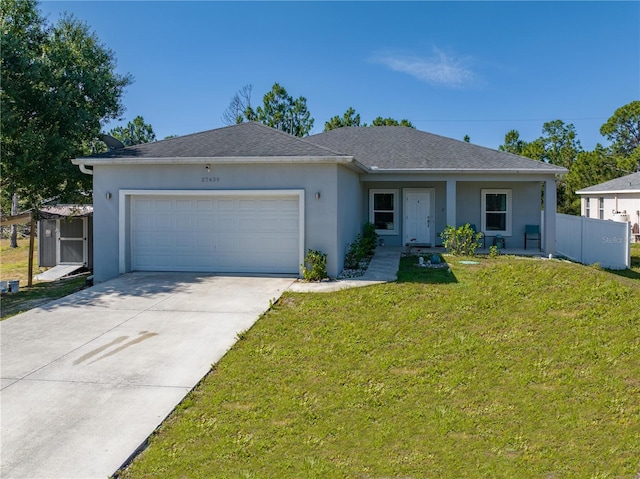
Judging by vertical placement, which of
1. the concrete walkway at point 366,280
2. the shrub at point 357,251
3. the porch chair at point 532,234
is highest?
the porch chair at point 532,234

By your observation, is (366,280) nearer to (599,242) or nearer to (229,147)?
(229,147)

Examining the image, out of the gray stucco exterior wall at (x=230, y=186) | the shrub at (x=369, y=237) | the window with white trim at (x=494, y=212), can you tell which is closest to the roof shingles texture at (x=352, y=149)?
the gray stucco exterior wall at (x=230, y=186)

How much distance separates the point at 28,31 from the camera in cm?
1430

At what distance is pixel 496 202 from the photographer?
55.5 ft

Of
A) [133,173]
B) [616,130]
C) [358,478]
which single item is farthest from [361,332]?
[616,130]

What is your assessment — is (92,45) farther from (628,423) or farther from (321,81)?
(628,423)

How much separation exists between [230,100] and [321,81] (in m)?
10.2

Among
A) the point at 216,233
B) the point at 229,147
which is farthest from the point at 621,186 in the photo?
the point at 216,233

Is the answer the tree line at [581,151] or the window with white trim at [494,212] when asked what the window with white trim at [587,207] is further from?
the window with white trim at [494,212]

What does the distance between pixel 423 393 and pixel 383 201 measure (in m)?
12.4

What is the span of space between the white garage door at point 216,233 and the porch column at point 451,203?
608 cm

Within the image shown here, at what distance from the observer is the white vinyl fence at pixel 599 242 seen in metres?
14.2

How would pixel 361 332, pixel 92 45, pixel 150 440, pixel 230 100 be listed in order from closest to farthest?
1. pixel 150 440
2. pixel 361 332
3. pixel 92 45
4. pixel 230 100

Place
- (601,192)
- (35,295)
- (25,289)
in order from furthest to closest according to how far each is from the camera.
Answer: (601,192) < (25,289) < (35,295)
